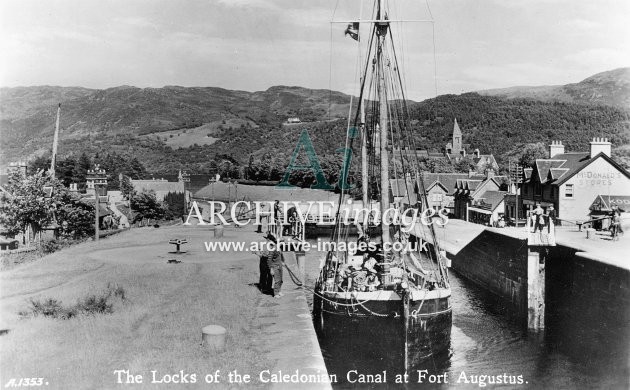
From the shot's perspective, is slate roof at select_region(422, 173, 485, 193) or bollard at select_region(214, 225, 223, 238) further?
slate roof at select_region(422, 173, 485, 193)

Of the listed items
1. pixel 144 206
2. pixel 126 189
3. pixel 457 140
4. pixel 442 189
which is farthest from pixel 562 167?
pixel 457 140

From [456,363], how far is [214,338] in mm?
11222

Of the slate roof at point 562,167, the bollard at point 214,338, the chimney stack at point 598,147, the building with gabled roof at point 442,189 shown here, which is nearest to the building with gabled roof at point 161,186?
the building with gabled roof at point 442,189

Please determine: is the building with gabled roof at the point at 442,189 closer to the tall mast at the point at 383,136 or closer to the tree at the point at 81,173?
the tree at the point at 81,173

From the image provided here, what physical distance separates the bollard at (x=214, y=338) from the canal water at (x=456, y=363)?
6343 mm

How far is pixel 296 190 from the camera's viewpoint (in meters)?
83.1

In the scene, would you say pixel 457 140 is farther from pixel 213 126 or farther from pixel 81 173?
pixel 81 173

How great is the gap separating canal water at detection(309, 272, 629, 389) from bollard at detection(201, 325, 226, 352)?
6343mm

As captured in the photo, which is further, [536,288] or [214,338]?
[536,288]

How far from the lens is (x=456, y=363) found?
20531mm

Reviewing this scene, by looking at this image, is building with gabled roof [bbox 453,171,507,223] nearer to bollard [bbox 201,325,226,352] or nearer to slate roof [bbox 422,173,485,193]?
slate roof [bbox 422,173,485,193]

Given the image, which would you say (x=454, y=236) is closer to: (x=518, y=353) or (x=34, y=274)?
(x=518, y=353)

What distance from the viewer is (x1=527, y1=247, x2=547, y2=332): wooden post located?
25031mm

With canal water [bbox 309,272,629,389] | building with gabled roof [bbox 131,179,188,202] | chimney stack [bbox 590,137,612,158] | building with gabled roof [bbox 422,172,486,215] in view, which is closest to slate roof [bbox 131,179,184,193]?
building with gabled roof [bbox 131,179,188,202]
